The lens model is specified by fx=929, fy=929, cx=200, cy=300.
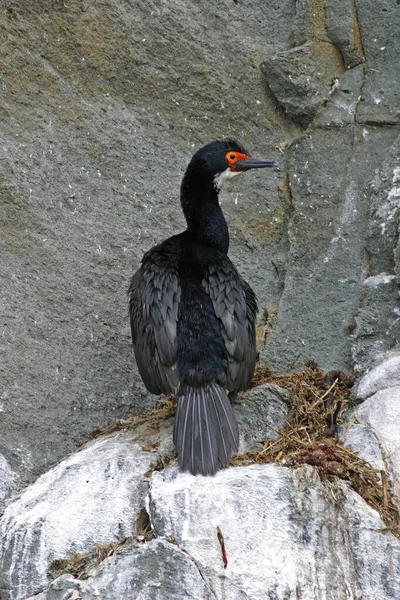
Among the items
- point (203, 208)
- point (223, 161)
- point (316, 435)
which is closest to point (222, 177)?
point (223, 161)

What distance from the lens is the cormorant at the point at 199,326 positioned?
15.3 feet

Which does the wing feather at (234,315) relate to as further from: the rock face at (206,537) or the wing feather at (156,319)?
the rock face at (206,537)

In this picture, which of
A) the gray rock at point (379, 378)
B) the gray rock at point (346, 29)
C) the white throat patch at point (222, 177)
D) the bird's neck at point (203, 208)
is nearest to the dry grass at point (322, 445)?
the gray rock at point (379, 378)

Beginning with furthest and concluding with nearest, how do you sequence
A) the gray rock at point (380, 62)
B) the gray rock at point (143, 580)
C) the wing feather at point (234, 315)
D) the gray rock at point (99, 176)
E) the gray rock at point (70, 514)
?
the gray rock at point (380, 62) < the gray rock at point (99, 176) < the wing feather at point (234, 315) < the gray rock at point (70, 514) < the gray rock at point (143, 580)

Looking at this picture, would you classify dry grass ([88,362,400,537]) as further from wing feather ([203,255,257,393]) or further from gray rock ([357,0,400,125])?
gray rock ([357,0,400,125])

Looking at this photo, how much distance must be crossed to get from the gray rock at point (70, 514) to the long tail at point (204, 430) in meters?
0.28

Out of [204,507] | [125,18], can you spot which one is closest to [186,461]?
[204,507]

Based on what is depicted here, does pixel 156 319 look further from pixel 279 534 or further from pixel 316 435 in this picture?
pixel 279 534

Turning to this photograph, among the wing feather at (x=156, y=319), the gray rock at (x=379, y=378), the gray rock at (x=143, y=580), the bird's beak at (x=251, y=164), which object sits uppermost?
the bird's beak at (x=251, y=164)

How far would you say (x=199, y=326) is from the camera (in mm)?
5156

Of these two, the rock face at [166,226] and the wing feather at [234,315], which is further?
the wing feather at [234,315]

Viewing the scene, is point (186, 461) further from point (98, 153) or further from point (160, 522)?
point (98, 153)

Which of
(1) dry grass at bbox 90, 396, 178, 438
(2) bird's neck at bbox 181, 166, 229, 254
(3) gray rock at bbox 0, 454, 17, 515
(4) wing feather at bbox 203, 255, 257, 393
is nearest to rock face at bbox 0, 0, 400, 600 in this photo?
(3) gray rock at bbox 0, 454, 17, 515

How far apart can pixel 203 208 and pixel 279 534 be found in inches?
95.4
